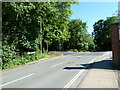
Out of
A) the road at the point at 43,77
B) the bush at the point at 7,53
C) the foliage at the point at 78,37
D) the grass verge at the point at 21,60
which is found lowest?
the road at the point at 43,77

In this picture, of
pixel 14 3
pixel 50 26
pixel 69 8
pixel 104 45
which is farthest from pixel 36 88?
pixel 104 45

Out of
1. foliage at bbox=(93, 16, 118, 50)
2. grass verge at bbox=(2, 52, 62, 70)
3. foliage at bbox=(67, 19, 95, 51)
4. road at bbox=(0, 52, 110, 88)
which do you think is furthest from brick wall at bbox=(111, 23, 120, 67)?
foliage at bbox=(93, 16, 118, 50)

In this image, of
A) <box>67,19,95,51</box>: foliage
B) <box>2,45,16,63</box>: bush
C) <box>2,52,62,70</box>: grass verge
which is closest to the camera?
<box>2,52,62,70</box>: grass verge

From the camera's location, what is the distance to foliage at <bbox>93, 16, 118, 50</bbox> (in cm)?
5863

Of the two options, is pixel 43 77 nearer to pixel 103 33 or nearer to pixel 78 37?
pixel 78 37

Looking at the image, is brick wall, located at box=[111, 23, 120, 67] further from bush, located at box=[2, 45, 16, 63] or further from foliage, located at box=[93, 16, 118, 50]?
foliage, located at box=[93, 16, 118, 50]

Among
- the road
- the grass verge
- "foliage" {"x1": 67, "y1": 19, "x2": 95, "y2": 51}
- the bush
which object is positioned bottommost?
the road

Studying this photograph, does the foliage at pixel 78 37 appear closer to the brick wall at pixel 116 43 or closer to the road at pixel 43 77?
the brick wall at pixel 116 43

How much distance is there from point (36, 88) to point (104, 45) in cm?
5584

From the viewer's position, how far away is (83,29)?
184ft

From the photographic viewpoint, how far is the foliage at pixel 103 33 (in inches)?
2308

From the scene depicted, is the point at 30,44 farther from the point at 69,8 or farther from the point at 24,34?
the point at 69,8

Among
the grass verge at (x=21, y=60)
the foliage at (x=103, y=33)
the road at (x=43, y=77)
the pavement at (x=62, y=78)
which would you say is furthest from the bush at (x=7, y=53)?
the foliage at (x=103, y=33)

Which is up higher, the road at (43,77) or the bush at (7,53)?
the bush at (7,53)
